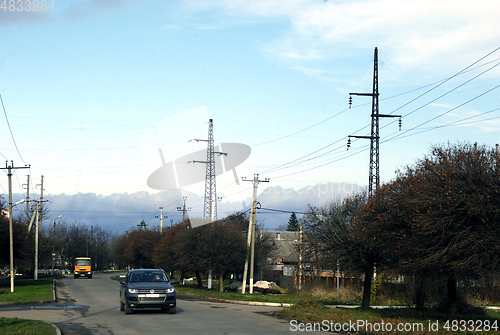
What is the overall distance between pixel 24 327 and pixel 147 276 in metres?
6.05

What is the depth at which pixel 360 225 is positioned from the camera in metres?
23.3

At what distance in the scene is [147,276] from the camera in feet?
70.8

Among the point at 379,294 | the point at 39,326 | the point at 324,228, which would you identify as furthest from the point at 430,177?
the point at 379,294

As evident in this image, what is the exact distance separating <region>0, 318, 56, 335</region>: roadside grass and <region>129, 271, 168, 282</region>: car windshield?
4.58 metres

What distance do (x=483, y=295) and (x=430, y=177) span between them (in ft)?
47.7

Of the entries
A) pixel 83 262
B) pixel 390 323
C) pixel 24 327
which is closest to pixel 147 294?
pixel 24 327

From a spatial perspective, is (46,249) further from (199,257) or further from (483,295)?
(483,295)

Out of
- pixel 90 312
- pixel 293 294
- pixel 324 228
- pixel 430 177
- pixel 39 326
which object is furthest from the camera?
pixel 293 294

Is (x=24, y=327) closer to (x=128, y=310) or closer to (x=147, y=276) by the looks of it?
(x=128, y=310)

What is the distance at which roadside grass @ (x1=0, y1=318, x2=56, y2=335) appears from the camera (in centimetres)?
1496

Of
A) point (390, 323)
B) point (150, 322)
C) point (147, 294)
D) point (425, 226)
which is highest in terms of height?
point (425, 226)

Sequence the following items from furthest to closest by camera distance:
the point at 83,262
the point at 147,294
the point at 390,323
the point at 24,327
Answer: the point at 83,262
the point at 147,294
the point at 390,323
the point at 24,327

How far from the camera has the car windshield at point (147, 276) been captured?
2134cm

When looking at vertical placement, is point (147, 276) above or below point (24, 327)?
above
